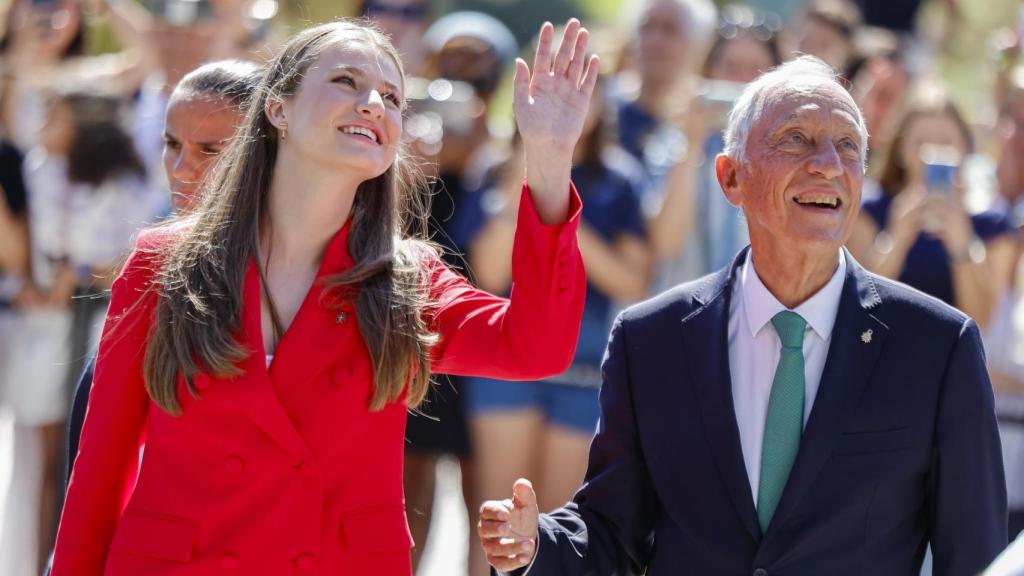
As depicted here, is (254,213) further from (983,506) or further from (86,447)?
(983,506)

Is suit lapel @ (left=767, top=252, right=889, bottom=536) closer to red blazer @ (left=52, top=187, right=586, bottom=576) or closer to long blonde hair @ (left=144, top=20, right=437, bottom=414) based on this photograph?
red blazer @ (left=52, top=187, right=586, bottom=576)

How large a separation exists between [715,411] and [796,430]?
7.1 inches

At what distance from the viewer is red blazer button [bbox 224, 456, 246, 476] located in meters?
3.01

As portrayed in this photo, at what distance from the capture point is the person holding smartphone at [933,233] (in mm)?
5699

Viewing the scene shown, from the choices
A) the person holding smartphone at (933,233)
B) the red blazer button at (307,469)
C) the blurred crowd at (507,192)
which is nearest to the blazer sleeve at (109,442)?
the red blazer button at (307,469)

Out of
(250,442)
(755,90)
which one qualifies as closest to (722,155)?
(755,90)

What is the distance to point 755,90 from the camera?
3574 mm

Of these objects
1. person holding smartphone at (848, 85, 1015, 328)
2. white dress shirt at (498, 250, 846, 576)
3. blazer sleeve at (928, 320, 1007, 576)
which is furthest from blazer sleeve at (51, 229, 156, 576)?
person holding smartphone at (848, 85, 1015, 328)

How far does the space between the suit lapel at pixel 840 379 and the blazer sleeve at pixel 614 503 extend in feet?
1.20

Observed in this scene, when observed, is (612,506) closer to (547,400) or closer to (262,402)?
(262,402)

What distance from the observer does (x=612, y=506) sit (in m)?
3.35

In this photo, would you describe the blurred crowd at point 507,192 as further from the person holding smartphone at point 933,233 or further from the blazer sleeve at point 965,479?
the blazer sleeve at point 965,479

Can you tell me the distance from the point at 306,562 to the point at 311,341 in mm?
462

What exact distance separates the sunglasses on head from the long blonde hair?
12.1 ft
